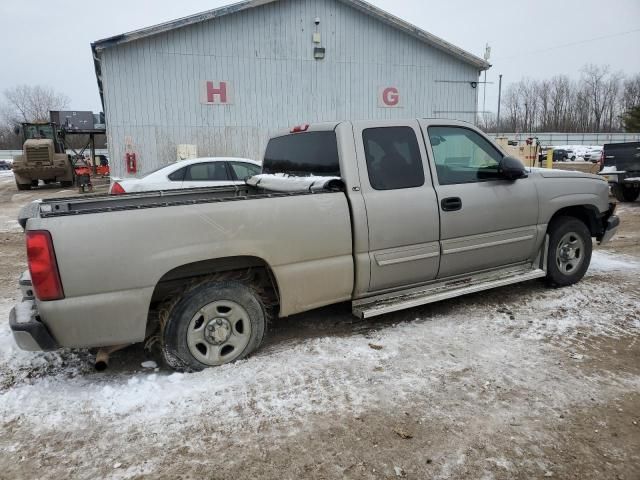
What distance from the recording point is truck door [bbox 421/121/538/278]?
14.5 ft

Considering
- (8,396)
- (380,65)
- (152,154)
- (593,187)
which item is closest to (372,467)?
(8,396)

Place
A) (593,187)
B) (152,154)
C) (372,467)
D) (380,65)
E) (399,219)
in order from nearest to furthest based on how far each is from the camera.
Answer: (372,467) → (399,219) → (593,187) → (152,154) → (380,65)

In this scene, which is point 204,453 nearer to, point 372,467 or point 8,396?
point 372,467

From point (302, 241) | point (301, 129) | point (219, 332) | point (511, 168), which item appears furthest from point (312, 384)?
point (511, 168)

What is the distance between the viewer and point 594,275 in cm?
596

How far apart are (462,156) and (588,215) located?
198cm

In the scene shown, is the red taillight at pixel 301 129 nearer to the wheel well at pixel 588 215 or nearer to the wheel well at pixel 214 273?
the wheel well at pixel 214 273

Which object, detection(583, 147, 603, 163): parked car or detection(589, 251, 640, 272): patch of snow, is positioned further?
detection(583, 147, 603, 163): parked car

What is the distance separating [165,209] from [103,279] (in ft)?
1.98

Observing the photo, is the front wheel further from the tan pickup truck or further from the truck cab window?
the truck cab window

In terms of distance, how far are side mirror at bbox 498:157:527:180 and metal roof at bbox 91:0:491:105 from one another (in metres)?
13.3

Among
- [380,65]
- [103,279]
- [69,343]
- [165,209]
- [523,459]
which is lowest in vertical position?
[523,459]

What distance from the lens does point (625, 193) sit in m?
13.4

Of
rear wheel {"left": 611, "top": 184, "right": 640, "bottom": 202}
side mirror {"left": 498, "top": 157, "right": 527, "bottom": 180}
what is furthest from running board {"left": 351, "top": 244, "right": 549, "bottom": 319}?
rear wheel {"left": 611, "top": 184, "right": 640, "bottom": 202}
